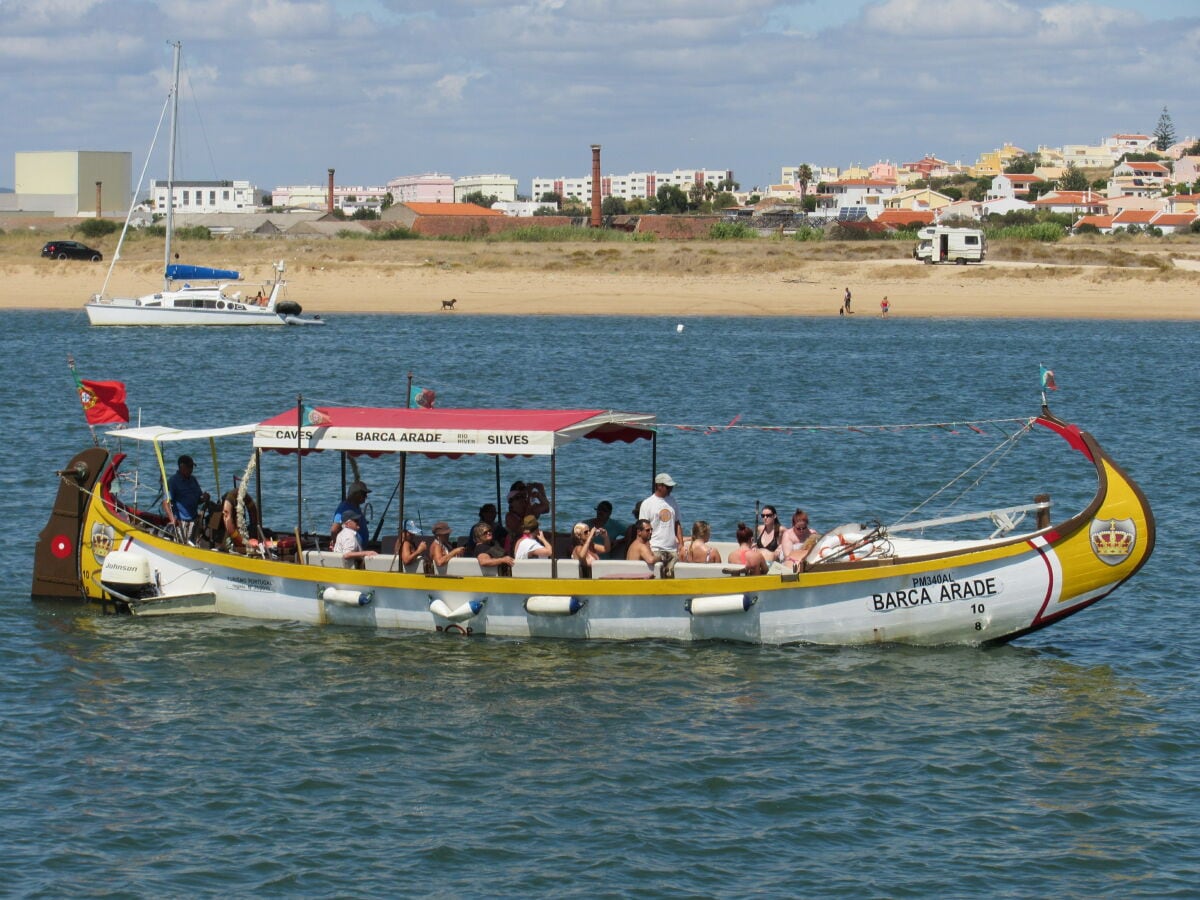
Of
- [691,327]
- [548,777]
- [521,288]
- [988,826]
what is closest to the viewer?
[988,826]

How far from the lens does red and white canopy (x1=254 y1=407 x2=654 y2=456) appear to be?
60.1ft

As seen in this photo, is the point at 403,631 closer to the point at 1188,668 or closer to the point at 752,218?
the point at 1188,668

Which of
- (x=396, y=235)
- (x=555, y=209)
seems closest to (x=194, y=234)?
(x=396, y=235)

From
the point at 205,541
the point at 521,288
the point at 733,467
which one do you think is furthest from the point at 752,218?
the point at 205,541

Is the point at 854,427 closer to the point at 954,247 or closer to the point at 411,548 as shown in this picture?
the point at 411,548

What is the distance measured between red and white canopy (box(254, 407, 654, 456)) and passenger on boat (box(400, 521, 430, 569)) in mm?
985

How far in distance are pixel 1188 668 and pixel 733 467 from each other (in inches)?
587

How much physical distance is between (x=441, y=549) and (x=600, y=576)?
1855mm

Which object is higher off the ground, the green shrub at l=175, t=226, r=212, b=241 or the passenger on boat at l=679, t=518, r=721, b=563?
the green shrub at l=175, t=226, r=212, b=241

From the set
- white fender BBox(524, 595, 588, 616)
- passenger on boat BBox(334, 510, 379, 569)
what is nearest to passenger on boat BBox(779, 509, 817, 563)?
white fender BBox(524, 595, 588, 616)

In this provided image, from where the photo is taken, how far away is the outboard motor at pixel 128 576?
783 inches

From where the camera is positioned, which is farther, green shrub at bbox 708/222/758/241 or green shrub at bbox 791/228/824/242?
green shrub at bbox 708/222/758/241

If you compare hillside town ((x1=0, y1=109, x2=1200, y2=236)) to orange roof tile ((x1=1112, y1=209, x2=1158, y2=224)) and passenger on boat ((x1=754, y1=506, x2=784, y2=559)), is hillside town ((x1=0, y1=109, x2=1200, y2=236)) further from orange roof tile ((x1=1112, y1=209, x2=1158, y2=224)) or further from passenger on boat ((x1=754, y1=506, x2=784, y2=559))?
passenger on boat ((x1=754, y1=506, x2=784, y2=559))

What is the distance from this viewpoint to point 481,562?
730 inches
